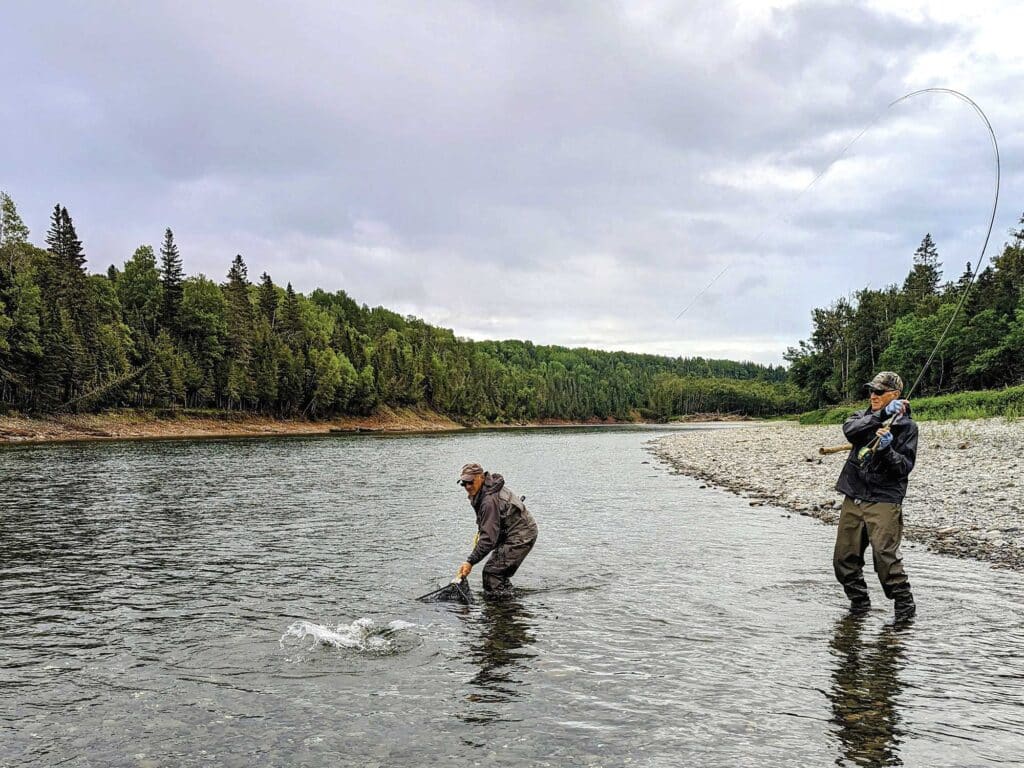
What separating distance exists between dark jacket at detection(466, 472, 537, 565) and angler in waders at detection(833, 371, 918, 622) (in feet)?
15.4

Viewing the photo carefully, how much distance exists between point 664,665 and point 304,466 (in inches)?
1442

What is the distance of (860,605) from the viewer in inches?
385

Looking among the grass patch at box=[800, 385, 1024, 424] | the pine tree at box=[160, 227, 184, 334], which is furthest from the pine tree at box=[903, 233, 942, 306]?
the pine tree at box=[160, 227, 184, 334]

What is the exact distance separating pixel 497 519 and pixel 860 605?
553 centimetres

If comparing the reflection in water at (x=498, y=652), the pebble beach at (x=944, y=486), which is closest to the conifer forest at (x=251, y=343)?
the pebble beach at (x=944, y=486)

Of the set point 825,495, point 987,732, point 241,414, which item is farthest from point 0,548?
point 241,414

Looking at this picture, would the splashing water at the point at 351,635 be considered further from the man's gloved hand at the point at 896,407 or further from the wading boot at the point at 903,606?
the man's gloved hand at the point at 896,407

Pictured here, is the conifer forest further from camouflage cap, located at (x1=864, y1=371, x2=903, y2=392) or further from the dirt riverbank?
camouflage cap, located at (x1=864, y1=371, x2=903, y2=392)

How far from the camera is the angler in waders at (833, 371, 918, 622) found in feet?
28.5

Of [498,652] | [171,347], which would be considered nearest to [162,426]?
[171,347]

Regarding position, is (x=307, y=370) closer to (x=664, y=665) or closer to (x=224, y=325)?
(x=224, y=325)

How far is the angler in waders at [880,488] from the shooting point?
342 inches

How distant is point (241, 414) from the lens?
101m

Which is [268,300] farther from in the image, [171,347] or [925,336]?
[925,336]
